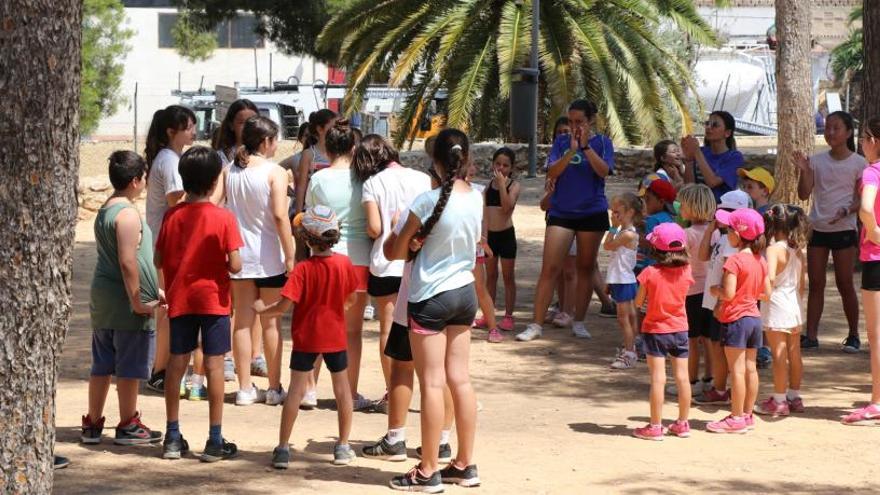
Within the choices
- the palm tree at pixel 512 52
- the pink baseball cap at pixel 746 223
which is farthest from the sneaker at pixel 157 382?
the palm tree at pixel 512 52

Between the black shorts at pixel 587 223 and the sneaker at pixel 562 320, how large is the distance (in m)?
1.04

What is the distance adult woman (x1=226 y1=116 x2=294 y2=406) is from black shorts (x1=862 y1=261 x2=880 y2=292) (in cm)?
340

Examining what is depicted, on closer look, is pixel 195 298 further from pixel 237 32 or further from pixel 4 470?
pixel 237 32

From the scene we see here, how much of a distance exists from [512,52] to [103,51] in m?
19.4

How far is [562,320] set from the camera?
35.7 ft

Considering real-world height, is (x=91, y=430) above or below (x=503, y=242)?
below

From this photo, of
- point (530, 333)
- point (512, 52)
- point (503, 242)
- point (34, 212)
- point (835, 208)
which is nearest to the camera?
point (34, 212)

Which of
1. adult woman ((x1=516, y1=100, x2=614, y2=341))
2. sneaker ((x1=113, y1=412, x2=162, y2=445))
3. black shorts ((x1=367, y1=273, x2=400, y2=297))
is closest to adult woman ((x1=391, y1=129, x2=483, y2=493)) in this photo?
black shorts ((x1=367, y1=273, x2=400, y2=297))

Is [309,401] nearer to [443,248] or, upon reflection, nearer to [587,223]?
[443,248]

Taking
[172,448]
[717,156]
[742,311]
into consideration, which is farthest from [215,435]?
[717,156]

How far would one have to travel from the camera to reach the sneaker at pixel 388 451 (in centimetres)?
676

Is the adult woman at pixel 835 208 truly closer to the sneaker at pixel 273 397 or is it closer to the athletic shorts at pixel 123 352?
the sneaker at pixel 273 397

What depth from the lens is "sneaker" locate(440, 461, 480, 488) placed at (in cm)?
627

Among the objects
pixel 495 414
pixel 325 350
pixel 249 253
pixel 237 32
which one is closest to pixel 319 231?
pixel 325 350
